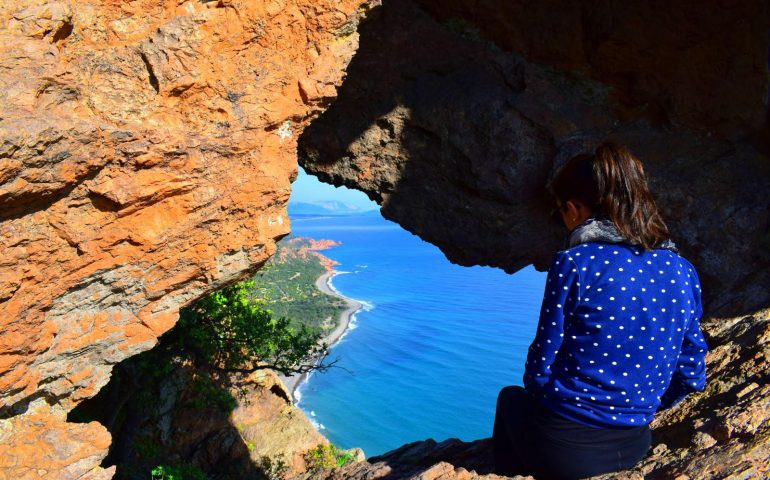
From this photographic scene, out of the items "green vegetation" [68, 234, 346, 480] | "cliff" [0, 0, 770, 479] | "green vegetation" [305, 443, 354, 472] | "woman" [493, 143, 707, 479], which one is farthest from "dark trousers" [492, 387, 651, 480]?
"green vegetation" [305, 443, 354, 472]

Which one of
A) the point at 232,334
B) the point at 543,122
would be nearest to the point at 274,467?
the point at 232,334

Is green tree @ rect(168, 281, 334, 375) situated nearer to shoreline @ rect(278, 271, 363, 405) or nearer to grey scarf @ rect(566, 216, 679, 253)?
grey scarf @ rect(566, 216, 679, 253)

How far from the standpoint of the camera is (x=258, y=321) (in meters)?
10.2

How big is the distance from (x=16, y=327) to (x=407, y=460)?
106 inches

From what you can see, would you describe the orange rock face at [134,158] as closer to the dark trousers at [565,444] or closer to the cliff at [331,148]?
→ the cliff at [331,148]

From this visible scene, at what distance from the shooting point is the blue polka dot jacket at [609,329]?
2.35m

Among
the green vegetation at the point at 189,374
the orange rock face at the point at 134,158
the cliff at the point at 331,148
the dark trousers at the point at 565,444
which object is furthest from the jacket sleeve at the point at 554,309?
the green vegetation at the point at 189,374

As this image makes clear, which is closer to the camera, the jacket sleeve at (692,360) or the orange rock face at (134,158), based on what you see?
the jacket sleeve at (692,360)

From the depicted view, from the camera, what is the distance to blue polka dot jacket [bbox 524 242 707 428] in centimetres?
235

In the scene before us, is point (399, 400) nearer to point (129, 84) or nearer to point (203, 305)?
point (203, 305)

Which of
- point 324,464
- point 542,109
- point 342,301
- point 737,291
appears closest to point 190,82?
point 542,109

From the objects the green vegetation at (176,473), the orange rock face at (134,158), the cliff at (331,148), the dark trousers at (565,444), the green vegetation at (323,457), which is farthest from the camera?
the green vegetation at (323,457)

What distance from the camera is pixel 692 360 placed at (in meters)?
2.67

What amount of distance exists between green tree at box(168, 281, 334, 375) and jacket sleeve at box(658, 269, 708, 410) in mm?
7847
